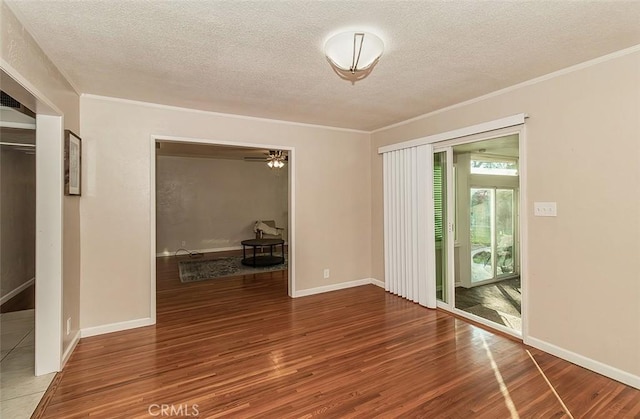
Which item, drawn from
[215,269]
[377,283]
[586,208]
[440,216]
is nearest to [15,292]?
[215,269]

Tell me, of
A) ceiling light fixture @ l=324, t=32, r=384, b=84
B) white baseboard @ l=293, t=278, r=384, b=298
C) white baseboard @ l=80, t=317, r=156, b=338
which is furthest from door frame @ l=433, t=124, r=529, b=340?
white baseboard @ l=80, t=317, r=156, b=338

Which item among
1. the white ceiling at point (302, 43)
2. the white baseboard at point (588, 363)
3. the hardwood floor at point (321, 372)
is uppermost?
the white ceiling at point (302, 43)

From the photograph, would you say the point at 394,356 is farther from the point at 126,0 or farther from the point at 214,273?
the point at 214,273

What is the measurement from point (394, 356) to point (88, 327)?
3091 mm

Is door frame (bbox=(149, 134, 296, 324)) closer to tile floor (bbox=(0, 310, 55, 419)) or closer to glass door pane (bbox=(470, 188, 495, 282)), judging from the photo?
tile floor (bbox=(0, 310, 55, 419))

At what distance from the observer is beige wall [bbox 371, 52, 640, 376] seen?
2.20 metres

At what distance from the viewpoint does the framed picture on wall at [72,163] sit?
8.21ft

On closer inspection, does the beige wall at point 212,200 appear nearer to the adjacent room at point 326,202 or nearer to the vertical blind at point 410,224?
the adjacent room at point 326,202

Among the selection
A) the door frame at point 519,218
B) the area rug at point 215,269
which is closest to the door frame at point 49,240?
the area rug at point 215,269

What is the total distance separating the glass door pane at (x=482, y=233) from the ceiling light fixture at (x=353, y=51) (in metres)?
3.19

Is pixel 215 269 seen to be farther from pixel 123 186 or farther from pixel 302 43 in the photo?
pixel 302 43

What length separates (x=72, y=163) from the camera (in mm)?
2650

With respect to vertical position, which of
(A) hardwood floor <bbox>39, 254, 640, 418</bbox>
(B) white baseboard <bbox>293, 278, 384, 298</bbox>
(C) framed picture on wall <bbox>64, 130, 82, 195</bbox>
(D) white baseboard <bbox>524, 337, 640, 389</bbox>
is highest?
(C) framed picture on wall <bbox>64, 130, 82, 195</bbox>

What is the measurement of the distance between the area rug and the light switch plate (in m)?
4.35
